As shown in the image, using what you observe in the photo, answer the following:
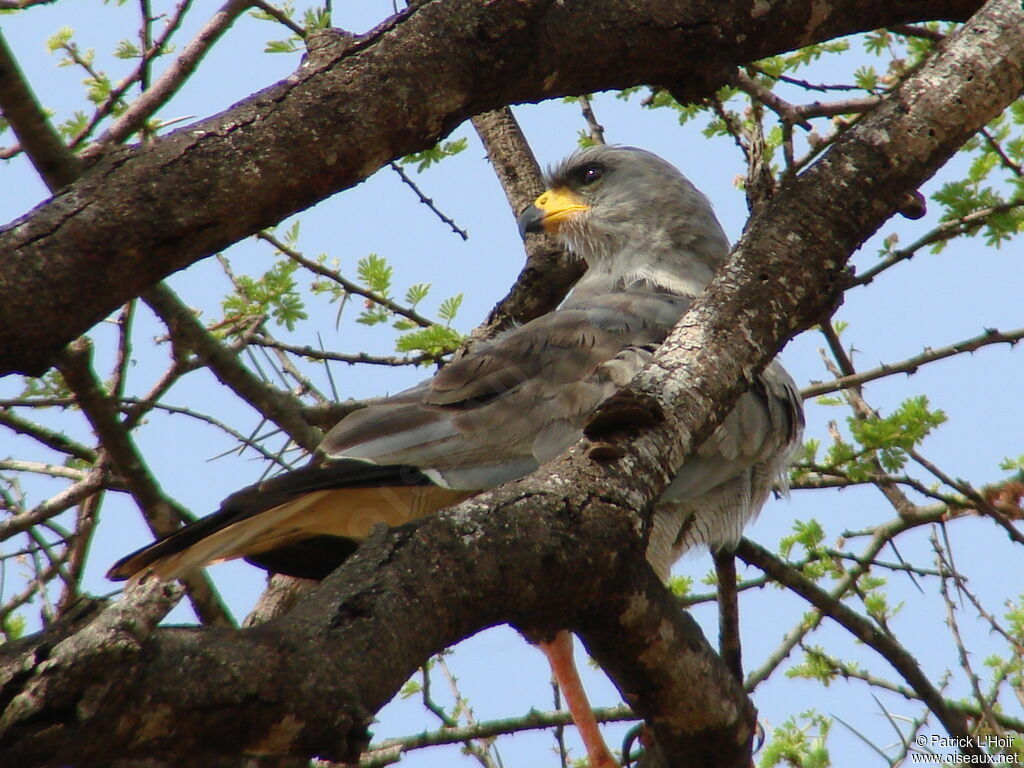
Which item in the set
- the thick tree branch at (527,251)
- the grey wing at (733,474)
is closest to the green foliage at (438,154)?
the thick tree branch at (527,251)

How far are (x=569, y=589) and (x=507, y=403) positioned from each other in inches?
55.5

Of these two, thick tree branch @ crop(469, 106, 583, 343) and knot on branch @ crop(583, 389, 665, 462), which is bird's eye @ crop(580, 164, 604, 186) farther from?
knot on branch @ crop(583, 389, 665, 462)

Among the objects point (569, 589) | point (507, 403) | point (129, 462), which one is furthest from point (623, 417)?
point (129, 462)

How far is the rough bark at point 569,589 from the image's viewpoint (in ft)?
5.34

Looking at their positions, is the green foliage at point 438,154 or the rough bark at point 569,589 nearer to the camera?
the rough bark at point 569,589

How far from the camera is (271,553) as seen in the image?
3322mm

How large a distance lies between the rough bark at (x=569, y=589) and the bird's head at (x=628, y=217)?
1.90 metres

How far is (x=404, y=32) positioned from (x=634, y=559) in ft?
4.56

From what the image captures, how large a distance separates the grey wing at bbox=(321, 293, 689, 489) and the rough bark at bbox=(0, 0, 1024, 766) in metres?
0.75

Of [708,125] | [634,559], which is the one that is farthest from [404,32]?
[708,125]

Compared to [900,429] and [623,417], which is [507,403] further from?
[900,429]

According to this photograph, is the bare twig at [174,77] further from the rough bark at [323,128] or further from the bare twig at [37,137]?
the rough bark at [323,128]

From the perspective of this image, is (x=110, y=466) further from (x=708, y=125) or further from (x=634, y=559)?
(x=708, y=125)

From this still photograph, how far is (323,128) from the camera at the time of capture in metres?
2.66
